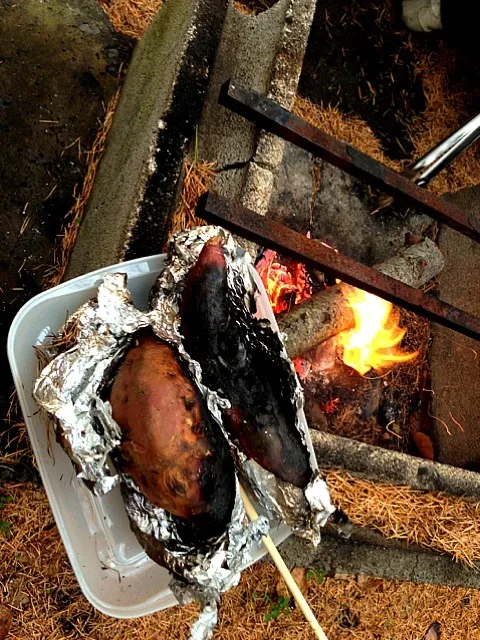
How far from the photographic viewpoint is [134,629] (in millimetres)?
2166

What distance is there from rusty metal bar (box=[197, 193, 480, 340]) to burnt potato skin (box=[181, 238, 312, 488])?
140mm

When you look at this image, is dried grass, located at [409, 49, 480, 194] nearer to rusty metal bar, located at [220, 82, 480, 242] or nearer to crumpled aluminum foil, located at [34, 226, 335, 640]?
rusty metal bar, located at [220, 82, 480, 242]

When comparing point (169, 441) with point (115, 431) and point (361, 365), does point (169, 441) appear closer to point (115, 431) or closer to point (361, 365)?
point (115, 431)

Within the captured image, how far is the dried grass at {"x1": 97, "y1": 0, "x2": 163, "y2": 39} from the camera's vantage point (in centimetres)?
231

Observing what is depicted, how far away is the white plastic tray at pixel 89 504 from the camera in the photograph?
1.65 metres

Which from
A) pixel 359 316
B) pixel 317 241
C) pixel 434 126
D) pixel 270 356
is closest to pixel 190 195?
pixel 317 241

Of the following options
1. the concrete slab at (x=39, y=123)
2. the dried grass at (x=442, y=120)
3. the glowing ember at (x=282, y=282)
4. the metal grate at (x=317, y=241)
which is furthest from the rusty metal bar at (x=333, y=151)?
the dried grass at (x=442, y=120)

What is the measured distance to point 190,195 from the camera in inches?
75.2

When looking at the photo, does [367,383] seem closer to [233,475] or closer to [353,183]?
[353,183]

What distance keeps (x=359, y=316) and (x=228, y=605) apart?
49.7 inches

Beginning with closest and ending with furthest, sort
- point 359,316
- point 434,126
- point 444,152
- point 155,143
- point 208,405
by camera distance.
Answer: point 208,405, point 155,143, point 359,316, point 444,152, point 434,126

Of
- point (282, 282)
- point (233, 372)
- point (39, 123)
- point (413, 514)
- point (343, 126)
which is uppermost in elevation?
point (343, 126)

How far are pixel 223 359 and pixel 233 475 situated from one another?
11.8 inches

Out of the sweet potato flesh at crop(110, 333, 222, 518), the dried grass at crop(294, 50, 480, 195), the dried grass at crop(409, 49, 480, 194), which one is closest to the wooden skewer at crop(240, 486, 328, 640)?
the sweet potato flesh at crop(110, 333, 222, 518)
